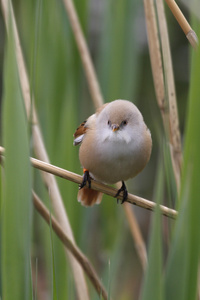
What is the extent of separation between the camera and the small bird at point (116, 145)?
5.04 feet

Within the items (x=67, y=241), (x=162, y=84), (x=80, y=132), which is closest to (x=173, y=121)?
(x=162, y=84)

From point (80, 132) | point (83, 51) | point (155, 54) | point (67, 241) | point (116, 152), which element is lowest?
point (67, 241)

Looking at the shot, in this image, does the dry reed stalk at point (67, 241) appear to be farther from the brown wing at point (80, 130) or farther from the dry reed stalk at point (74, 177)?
the brown wing at point (80, 130)

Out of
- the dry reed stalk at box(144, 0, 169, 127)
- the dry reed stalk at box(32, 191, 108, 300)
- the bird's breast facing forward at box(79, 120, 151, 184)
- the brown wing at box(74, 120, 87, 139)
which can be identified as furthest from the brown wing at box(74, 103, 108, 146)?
the dry reed stalk at box(32, 191, 108, 300)

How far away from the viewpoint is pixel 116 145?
5.03ft

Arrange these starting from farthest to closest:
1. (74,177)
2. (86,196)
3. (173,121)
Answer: (86,196), (173,121), (74,177)

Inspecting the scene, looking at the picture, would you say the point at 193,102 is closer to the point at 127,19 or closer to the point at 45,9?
the point at 45,9

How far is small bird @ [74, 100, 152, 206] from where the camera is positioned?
1.54m

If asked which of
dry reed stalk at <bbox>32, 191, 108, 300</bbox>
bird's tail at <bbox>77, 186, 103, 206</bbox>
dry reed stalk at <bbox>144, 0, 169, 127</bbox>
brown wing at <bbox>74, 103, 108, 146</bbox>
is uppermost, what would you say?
dry reed stalk at <bbox>144, 0, 169, 127</bbox>

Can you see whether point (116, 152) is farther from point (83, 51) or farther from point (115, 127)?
point (83, 51)

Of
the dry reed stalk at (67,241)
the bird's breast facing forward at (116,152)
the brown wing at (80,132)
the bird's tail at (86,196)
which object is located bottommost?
the dry reed stalk at (67,241)

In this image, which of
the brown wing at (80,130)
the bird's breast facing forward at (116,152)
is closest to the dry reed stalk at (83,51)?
the brown wing at (80,130)

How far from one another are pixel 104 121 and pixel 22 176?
607mm

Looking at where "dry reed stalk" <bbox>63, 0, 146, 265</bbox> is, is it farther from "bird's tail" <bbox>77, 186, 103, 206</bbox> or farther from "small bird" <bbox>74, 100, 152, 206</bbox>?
"bird's tail" <bbox>77, 186, 103, 206</bbox>
